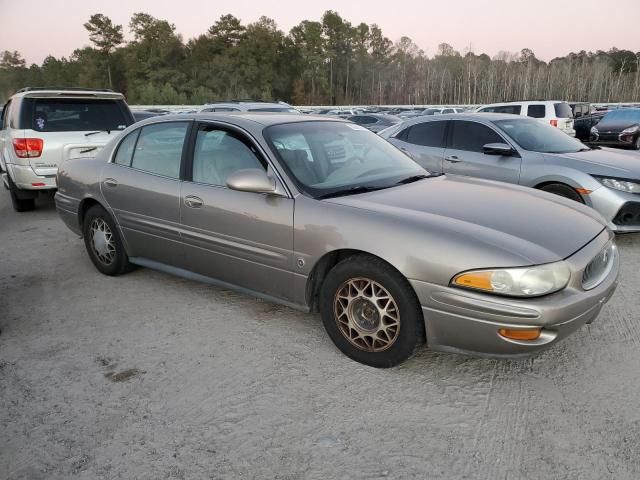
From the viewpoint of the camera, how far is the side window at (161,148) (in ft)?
13.5

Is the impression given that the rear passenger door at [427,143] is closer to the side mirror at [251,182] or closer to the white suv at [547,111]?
the side mirror at [251,182]

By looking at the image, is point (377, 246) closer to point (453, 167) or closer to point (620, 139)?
point (453, 167)

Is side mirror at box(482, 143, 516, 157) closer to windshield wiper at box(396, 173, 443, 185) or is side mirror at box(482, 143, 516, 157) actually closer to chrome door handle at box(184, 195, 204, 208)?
windshield wiper at box(396, 173, 443, 185)

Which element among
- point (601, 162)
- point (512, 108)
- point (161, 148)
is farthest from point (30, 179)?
point (512, 108)

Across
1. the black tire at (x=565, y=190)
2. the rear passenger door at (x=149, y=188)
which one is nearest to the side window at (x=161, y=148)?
the rear passenger door at (x=149, y=188)

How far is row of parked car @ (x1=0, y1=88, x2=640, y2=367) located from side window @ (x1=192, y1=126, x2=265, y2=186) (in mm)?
11

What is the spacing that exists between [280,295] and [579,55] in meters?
106

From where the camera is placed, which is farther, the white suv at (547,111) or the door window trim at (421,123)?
the white suv at (547,111)

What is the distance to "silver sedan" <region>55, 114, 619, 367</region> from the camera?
270cm

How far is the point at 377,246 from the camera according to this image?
2951 mm

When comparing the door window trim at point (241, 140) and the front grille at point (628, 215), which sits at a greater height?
the door window trim at point (241, 140)

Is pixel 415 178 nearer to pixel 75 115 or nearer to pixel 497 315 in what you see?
pixel 497 315

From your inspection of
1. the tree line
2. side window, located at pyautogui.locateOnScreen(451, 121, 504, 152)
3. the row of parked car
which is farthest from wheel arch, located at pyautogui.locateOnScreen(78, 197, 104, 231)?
the tree line

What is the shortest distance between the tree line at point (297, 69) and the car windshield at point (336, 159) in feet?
185
